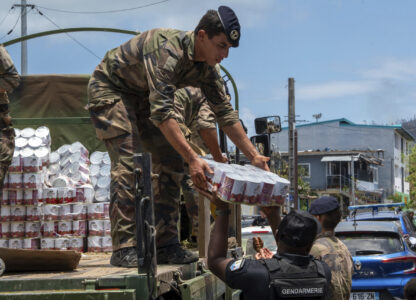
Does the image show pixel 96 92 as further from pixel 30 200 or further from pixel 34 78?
pixel 34 78

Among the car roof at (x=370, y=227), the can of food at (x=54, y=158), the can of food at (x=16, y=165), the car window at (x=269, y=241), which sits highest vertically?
the can of food at (x=54, y=158)

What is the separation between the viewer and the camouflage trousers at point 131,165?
4984 mm

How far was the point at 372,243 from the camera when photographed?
12.3 metres

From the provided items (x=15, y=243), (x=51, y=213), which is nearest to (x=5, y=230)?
(x=15, y=243)

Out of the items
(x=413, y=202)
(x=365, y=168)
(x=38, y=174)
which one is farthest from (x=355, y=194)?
(x=38, y=174)

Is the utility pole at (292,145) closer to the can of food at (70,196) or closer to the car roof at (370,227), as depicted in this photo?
the car roof at (370,227)

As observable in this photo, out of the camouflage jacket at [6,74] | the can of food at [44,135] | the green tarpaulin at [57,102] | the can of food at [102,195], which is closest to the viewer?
the camouflage jacket at [6,74]

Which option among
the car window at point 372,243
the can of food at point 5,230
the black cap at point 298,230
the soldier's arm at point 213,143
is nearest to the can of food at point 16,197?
the can of food at point 5,230

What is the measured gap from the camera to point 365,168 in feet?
233

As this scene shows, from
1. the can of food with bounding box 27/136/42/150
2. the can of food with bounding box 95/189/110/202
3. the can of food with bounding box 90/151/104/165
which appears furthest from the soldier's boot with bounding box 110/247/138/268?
the can of food with bounding box 90/151/104/165

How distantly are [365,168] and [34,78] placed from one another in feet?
207

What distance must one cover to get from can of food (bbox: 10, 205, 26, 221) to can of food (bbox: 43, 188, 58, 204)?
10.6 inches

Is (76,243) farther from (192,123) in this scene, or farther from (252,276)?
(252,276)

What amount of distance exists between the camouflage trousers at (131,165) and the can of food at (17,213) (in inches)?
104
